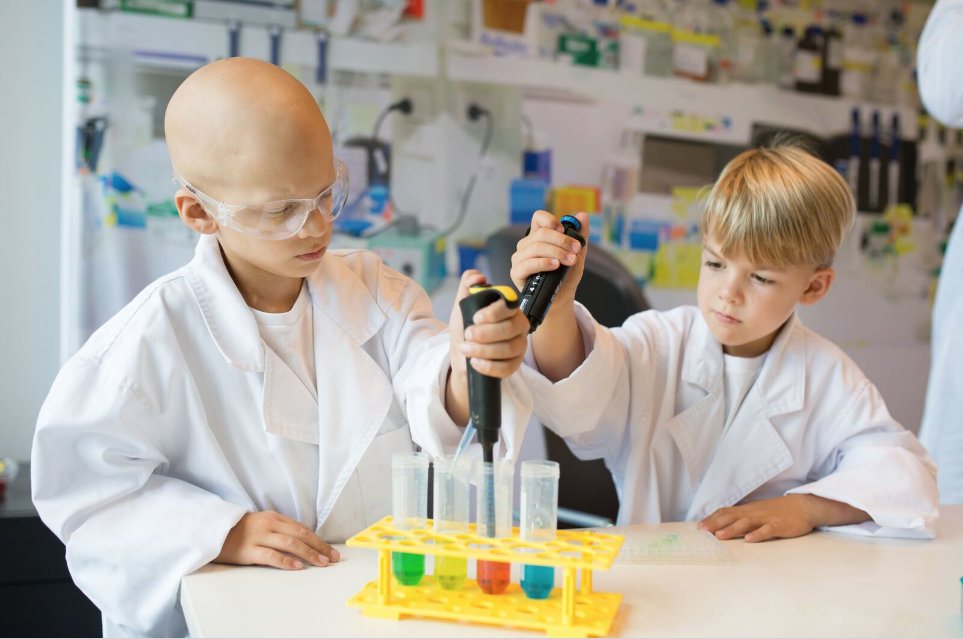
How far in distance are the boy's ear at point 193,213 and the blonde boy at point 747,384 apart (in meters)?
0.50

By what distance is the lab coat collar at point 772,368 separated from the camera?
1.33m

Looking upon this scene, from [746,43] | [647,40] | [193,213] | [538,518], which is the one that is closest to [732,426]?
[538,518]

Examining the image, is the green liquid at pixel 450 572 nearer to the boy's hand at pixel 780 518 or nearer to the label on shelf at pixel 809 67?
the boy's hand at pixel 780 518

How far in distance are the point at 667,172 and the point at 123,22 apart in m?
1.86

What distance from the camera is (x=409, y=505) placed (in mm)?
869

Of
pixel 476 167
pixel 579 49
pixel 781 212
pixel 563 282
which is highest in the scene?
pixel 579 49

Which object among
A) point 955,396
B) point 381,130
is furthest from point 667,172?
point 955,396

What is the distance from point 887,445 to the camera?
4.13 ft

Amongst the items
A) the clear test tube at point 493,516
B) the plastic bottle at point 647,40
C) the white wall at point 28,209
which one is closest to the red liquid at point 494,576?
the clear test tube at point 493,516

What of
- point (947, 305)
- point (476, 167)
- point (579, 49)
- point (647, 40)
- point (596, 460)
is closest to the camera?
point (947, 305)

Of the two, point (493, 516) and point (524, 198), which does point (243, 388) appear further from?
point (524, 198)

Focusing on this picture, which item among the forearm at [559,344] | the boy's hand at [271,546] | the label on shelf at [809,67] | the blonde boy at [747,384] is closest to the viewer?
the boy's hand at [271,546]

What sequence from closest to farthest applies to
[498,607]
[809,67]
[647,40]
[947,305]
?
[498,607] < [947,305] < [647,40] < [809,67]

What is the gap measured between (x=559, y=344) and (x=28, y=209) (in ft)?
6.12
